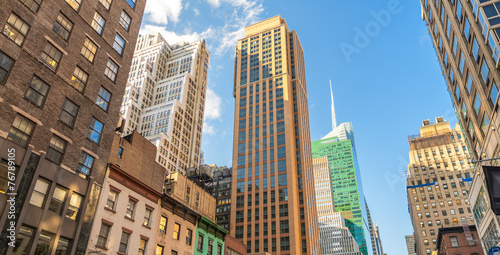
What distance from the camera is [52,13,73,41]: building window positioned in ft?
104

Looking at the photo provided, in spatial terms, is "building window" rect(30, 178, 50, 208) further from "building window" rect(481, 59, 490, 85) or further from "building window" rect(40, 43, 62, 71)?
"building window" rect(481, 59, 490, 85)

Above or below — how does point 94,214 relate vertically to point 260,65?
below

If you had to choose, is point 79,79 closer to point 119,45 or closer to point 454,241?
point 119,45

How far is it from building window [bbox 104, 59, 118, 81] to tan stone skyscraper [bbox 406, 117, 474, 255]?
379 ft

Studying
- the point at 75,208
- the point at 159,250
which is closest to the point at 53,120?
the point at 75,208

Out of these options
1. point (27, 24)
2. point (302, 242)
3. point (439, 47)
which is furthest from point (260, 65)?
point (27, 24)

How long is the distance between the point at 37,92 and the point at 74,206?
30.9ft

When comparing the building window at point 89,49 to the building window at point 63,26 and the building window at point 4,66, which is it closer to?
the building window at point 63,26

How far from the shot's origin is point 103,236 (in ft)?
101

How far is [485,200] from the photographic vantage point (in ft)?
140

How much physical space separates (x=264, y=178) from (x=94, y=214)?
84526mm

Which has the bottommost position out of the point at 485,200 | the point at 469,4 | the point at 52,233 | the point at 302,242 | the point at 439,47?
the point at 52,233

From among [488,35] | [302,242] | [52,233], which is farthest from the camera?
[302,242]

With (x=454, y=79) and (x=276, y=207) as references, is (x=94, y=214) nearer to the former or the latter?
(x=454, y=79)
